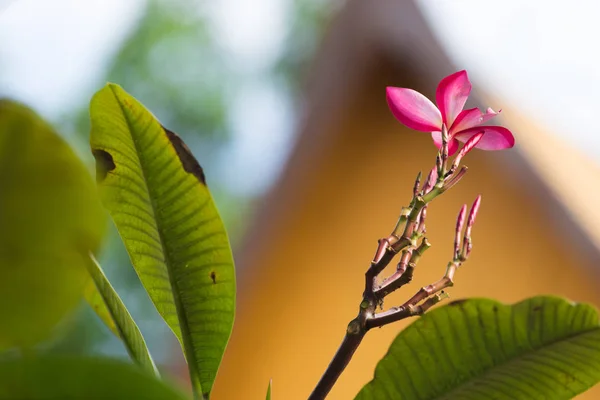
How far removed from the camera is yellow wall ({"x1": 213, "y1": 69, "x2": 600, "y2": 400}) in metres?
1.21

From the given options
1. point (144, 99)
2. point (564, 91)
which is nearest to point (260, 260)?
point (564, 91)

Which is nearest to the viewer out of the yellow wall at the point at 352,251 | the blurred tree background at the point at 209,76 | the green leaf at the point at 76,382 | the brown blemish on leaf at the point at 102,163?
the green leaf at the point at 76,382

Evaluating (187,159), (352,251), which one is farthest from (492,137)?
(352,251)

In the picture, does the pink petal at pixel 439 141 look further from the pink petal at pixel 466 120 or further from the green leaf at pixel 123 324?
the green leaf at pixel 123 324

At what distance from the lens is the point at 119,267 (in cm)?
337

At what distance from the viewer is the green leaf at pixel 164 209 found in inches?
10.8

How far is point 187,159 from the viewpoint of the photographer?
27cm

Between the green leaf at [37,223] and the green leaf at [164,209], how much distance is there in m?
0.11

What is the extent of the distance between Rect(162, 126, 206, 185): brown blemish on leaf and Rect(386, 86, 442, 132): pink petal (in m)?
0.10

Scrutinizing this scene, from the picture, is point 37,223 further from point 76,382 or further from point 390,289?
point 390,289

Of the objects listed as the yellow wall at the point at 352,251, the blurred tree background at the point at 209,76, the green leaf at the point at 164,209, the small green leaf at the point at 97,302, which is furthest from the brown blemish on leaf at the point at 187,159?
the blurred tree background at the point at 209,76

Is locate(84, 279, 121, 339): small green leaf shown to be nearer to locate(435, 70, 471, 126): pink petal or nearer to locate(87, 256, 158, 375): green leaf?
locate(87, 256, 158, 375): green leaf

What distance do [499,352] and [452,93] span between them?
122 mm

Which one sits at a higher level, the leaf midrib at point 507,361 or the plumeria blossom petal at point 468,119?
the plumeria blossom petal at point 468,119
